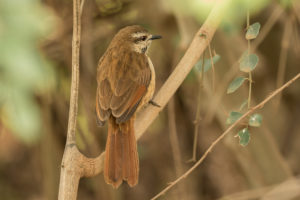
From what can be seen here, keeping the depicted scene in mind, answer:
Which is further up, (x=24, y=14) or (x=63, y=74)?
(x=63, y=74)

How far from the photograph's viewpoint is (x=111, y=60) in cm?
437

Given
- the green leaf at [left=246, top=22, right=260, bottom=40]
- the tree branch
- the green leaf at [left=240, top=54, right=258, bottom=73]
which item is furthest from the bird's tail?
the green leaf at [left=246, top=22, right=260, bottom=40]

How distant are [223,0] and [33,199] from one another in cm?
508

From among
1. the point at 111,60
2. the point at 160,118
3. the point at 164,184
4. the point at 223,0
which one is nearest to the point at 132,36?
the point at 111,60

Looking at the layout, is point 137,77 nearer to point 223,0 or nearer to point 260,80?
point 223,0

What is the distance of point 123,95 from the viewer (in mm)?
3959

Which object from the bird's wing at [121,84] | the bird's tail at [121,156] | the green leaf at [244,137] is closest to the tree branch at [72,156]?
the bird's tail at [121,156]

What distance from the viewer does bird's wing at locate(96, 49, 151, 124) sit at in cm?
378

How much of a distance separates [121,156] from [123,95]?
2.08 ft

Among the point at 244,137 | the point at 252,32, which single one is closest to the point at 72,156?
the point at 244,137

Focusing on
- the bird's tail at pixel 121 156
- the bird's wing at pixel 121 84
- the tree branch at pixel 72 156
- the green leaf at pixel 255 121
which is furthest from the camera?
the bird's wing at pixel 121 84

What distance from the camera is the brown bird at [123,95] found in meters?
3.40

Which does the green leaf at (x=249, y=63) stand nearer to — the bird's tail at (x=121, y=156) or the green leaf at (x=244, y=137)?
the green leaf at (x=244, y=137)

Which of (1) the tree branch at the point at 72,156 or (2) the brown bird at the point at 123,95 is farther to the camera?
(2) the brown bird at the point at 123,95
